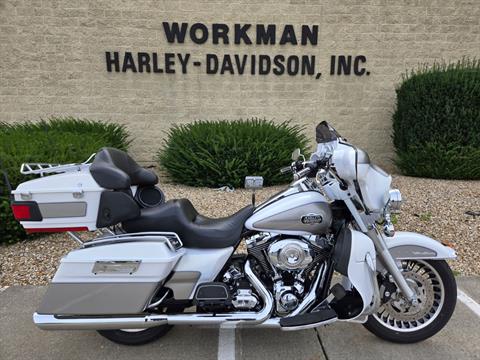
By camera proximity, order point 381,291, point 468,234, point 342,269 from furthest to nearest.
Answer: point 468,234, point 381,291, point 342,269

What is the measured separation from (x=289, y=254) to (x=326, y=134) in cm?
77

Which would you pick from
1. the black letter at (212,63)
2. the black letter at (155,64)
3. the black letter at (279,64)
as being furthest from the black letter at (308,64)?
the black letter at (155,64)

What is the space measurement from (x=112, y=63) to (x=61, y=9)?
1.35 m

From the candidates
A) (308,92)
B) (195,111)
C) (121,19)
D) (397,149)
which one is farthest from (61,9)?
(397,149)

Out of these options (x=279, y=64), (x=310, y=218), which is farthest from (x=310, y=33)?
(x=310, y=218)

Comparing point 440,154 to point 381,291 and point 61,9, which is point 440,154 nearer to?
point 381,291

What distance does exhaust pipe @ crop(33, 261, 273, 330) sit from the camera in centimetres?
231

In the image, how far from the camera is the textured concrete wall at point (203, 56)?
24.4 ft

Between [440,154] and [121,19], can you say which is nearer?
[440,154]

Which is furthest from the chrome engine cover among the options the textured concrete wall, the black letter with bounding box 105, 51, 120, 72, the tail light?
the black letter with bounding box 105, 51, 120, 72

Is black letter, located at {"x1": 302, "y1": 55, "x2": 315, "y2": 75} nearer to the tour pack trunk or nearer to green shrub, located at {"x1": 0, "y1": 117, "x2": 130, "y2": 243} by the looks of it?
green shrub, located at {"x1": 0, "y1": 117, "x2": 130, "y2": 243}

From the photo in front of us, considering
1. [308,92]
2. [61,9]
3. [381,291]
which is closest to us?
[381,291]

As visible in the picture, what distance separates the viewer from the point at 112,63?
762 centimetres

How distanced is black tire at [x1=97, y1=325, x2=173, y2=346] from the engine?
873mm
